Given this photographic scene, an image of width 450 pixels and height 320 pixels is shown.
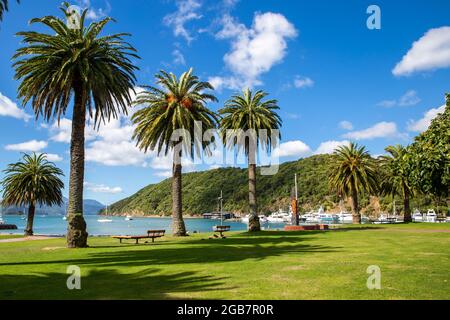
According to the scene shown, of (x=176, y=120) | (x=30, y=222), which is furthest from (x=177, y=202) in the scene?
(x=30, y=222)

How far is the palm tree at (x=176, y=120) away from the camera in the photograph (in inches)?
1377

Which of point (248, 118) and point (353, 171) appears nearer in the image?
point (248, 118)

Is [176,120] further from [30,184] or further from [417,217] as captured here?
[417,217]

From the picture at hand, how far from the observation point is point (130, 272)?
1387 cm

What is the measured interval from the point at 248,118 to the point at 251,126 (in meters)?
1.07

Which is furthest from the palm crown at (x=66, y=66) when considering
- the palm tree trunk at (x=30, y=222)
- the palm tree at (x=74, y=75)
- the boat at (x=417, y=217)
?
the boat at (x=417, y=217)

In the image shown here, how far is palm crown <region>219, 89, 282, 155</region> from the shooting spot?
4103 centimetres

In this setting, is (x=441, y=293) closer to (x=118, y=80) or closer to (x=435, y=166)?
(x=435, y=166)

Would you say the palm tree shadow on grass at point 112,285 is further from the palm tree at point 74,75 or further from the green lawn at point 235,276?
the palm tree at point 74,75

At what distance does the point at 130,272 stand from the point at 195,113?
23542 mm

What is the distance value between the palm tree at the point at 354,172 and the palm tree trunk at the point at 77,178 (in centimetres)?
4109

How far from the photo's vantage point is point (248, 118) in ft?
136
